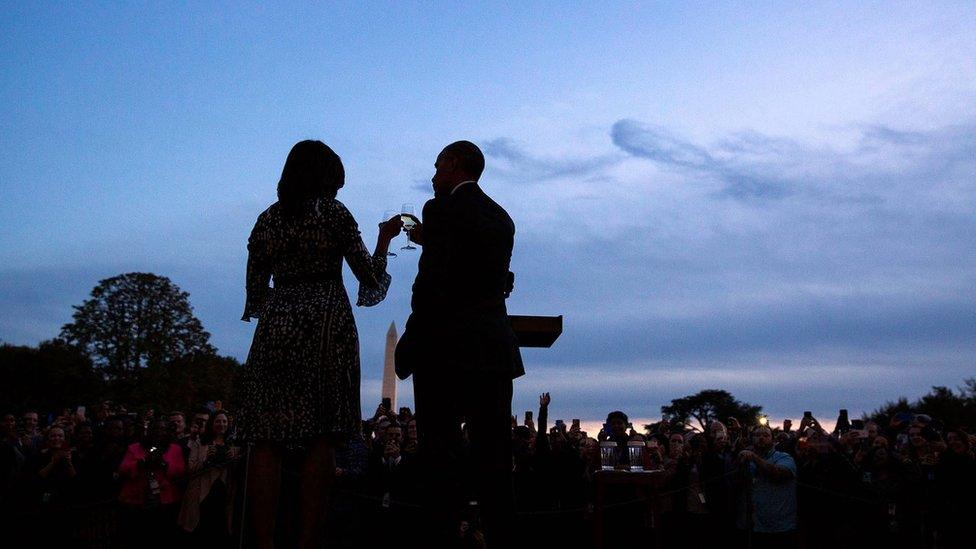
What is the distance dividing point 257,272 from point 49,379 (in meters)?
53.1

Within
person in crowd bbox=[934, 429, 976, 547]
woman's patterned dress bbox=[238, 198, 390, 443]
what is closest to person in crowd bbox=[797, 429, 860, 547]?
person in crowd bbox=[934, 429, 976, 547]

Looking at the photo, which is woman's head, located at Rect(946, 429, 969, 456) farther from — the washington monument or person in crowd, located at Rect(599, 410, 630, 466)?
the washington monument

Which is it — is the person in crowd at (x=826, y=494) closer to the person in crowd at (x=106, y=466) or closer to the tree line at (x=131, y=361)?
the person in crowd at (x=106, y=466)

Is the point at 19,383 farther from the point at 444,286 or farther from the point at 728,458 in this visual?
the point at 444,286

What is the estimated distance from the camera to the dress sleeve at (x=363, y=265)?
12.8 ft

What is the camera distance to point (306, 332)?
3.75 m

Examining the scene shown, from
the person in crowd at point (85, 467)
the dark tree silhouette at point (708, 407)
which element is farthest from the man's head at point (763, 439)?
the dark tree silhouette at point (708, 407)

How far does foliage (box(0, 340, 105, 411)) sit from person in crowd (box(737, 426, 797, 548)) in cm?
4683

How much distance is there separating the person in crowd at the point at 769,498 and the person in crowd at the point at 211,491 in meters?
5.75

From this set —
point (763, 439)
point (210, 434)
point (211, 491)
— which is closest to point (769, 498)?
point (763, 439)

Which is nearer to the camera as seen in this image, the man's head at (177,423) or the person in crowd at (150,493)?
the person in crowd at (150,493)

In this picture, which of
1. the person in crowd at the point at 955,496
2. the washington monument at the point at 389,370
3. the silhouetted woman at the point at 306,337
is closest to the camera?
the silhouetted woman at the point at 306,337

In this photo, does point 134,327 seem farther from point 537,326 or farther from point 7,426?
point 537,326

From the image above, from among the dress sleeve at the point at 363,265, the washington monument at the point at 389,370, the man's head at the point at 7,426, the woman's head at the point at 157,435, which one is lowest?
the woman's head at the point at 157,435
